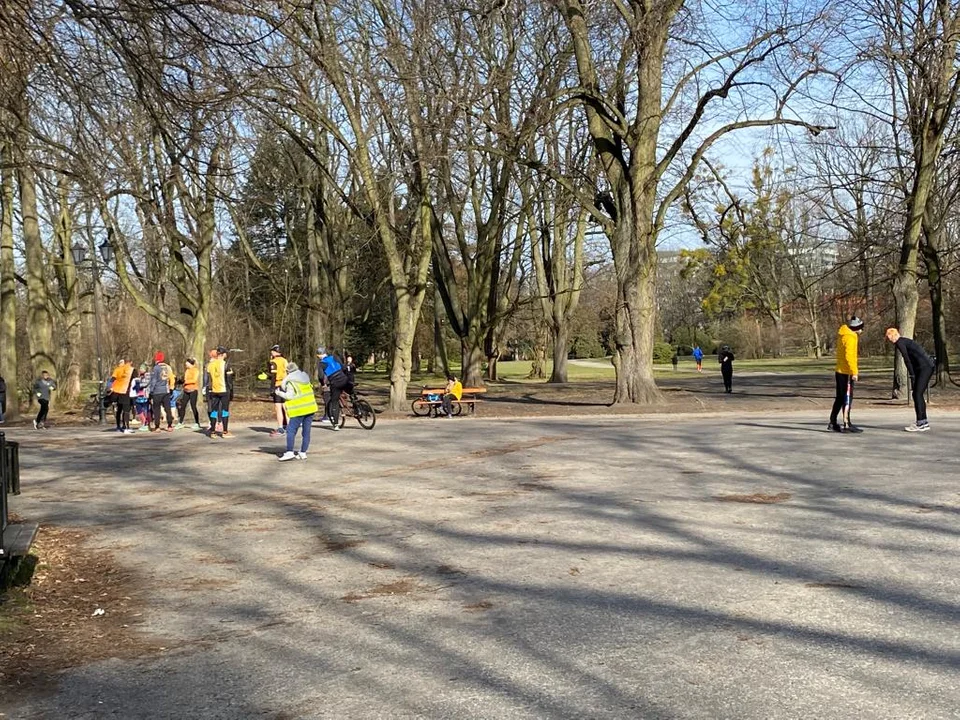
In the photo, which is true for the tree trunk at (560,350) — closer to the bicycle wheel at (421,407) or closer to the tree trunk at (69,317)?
the bicycle wheel at (421,407)

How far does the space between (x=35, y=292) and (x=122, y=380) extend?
10.5 metres

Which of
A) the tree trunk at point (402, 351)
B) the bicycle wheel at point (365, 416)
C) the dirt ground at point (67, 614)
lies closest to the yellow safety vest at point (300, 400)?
the dirt ground at point (67, 614)

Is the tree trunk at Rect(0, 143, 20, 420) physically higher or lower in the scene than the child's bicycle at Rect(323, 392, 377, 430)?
higher

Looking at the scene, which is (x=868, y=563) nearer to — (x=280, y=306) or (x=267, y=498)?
(x=267, y=498)

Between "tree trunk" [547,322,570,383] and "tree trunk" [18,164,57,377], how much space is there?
21118mm

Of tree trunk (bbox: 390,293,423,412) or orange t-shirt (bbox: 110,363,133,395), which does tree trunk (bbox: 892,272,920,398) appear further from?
orange t-shirt (bbox: 110,363,133,395)

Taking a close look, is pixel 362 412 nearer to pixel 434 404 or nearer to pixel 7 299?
pixel 434 404

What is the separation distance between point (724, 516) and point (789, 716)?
5101 mm

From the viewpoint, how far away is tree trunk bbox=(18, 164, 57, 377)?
3175cm

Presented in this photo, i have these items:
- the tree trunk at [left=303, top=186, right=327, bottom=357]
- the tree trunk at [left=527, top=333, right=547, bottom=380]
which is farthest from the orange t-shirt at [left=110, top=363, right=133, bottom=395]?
the tree trunk at [left=527, top=333, right=547, bottom=380]

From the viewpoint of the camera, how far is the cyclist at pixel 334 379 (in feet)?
68.0

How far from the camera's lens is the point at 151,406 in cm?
2494

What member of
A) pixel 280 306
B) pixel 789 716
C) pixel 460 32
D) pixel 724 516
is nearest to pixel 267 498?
pixel 724 516

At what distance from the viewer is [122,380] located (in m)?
24.8
